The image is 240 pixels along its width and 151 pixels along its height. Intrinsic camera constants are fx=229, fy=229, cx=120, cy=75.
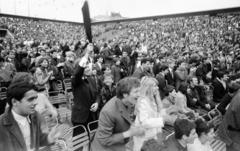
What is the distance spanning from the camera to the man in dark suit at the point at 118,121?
1962 millimetres

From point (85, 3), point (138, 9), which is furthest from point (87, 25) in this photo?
point (138, 9)

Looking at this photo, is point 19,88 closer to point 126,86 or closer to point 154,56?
point 126,86

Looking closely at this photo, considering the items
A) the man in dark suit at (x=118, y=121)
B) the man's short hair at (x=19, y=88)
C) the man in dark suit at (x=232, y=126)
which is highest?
the man's short hair at (x=19, y=88)

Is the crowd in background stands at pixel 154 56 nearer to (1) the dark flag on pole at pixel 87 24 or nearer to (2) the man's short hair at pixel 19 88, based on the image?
(1) the dark flag on pole at pixel 87 24

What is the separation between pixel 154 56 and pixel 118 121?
706 cm

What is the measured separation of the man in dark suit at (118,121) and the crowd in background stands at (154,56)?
137 centimetres

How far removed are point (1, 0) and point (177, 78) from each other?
268 inches

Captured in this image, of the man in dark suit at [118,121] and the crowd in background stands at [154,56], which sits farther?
the crowd in background stands at [154,56]

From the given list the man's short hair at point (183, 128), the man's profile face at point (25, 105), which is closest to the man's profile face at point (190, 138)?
the man's short hair at point (183, 128)

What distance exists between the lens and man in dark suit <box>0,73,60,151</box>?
1.51m

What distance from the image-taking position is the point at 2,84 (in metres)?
5.14

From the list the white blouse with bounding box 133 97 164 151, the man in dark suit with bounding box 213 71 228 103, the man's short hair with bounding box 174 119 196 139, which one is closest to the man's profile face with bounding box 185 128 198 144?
the man's short hair with bounding box 174 119 196 139

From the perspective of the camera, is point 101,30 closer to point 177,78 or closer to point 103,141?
point 177,78

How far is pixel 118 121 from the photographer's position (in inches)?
79.4
